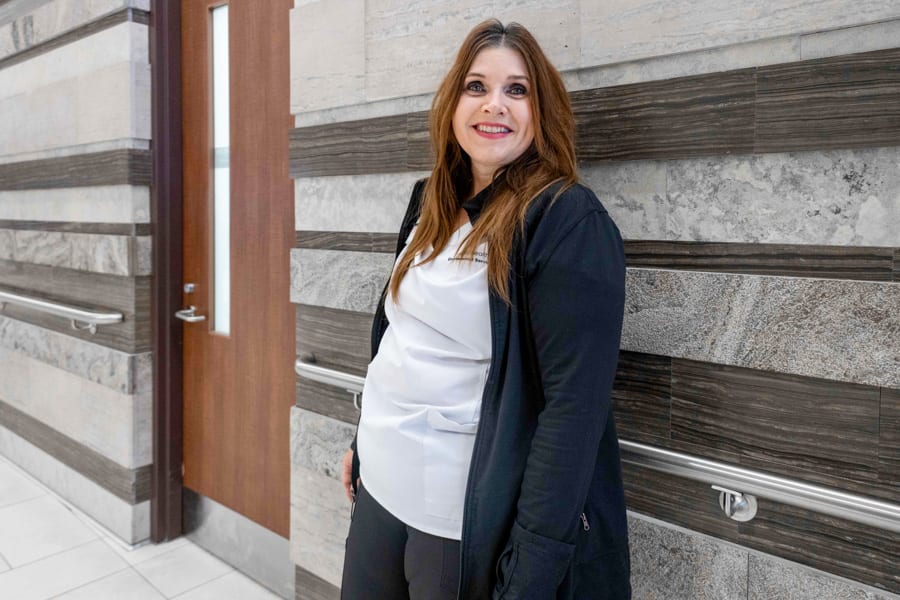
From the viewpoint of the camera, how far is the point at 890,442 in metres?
1.11

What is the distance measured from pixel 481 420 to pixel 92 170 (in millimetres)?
2449

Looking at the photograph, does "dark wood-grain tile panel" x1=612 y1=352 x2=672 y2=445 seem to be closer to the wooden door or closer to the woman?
the woman

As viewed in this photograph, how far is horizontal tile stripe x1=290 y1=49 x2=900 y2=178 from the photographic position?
42.9 inches

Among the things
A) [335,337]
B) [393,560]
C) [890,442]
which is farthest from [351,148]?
[890,442]

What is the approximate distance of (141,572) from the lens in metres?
2.66

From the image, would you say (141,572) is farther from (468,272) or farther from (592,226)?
(592,226)

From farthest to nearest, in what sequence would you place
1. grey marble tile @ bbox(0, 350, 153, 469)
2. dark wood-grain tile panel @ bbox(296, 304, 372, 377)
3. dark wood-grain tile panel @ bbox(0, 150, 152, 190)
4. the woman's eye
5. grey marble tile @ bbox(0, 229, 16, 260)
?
grey marble tile @ bbox(0, 229, 16, 260) < grey marble tile @ bbox(0, 350, 153, 469) < dark wood-grain tile panel @ bbox(0, 150, 152, 190) < dark wood-grain tile panel @ bbox(296, 304, 372, 377) < the woman's eye

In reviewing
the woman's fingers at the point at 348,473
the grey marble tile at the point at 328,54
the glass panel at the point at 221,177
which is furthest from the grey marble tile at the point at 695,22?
the glass panel at the point at 221,177

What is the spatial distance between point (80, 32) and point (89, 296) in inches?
44.4

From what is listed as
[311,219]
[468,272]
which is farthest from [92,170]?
[468,272]

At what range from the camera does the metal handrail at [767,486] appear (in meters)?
1.10

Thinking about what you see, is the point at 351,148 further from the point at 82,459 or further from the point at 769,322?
the point at 82,459

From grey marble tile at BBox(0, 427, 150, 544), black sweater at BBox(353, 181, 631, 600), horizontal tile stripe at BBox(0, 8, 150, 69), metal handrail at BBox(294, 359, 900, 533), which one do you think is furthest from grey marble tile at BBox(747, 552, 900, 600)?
horizontal tile stripe at BBox(0, 8, 150, 69)

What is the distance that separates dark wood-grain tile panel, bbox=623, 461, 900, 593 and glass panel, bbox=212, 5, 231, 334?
5.85 ft
